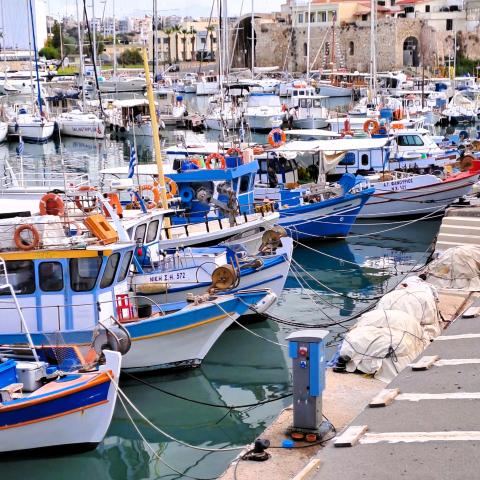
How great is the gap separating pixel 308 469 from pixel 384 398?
1987mm

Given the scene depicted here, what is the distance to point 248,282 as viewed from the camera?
1781cm

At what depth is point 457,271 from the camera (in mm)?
16422

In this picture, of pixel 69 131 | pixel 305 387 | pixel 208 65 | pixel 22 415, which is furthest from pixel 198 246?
pixel 208 65

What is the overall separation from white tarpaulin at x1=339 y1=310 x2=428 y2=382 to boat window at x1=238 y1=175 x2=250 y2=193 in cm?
1097

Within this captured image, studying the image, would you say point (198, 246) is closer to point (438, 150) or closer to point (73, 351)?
point (73, 351)

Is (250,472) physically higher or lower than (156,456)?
higher

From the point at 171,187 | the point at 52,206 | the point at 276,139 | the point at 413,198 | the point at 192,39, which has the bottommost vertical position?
the point at 413,198

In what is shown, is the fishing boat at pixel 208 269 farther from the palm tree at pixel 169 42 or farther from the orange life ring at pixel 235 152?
the palm tree at pixel 169 42

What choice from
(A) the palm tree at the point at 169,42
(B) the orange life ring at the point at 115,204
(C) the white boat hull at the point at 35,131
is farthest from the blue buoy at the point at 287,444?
(A) the palm tree at the point at 169,42

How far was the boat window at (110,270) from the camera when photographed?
1438 cm

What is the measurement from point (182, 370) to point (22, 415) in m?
4.32

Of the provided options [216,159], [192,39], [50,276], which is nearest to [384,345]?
[50,276]

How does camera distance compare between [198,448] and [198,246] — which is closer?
[198,448]

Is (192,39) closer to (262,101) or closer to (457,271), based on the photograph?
(262,101)
